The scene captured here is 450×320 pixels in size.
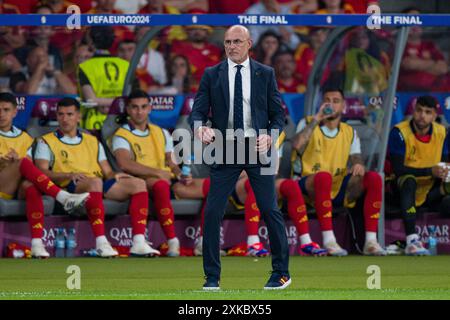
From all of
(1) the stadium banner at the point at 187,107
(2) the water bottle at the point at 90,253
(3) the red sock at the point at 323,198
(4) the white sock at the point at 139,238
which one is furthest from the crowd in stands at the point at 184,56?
(4) the white sock at the point at 139,238

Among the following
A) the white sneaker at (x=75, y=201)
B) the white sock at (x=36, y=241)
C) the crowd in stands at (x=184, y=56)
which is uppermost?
the crowd in stands at (x=184, y=56)

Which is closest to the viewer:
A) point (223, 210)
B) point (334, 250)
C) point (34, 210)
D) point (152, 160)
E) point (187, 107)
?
point (223, 210)

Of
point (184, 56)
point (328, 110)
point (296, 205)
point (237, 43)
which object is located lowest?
point (296, 205)

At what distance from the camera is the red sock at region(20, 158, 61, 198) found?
15.2m

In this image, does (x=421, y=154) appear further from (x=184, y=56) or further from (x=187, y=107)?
(x=184, y=56)

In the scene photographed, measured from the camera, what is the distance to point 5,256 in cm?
1543

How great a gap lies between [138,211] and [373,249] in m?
2.69

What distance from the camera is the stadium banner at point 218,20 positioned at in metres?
15.4

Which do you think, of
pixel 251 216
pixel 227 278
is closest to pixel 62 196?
Result: pixel 251 216

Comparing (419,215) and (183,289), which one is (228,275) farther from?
(419,215)

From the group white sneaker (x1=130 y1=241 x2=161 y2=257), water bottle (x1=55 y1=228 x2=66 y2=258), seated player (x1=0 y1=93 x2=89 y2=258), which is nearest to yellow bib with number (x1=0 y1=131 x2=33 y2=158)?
seated player (x1=0 y1=93 x2=89 y2=258)

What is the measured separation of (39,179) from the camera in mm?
15148

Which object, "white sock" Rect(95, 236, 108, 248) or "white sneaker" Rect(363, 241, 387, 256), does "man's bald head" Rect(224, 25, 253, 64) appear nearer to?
"white sock" Rect(95, 236, 108, 248)

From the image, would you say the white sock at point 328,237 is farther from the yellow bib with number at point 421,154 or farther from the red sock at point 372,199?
the yellow bib with number at point 421,154
